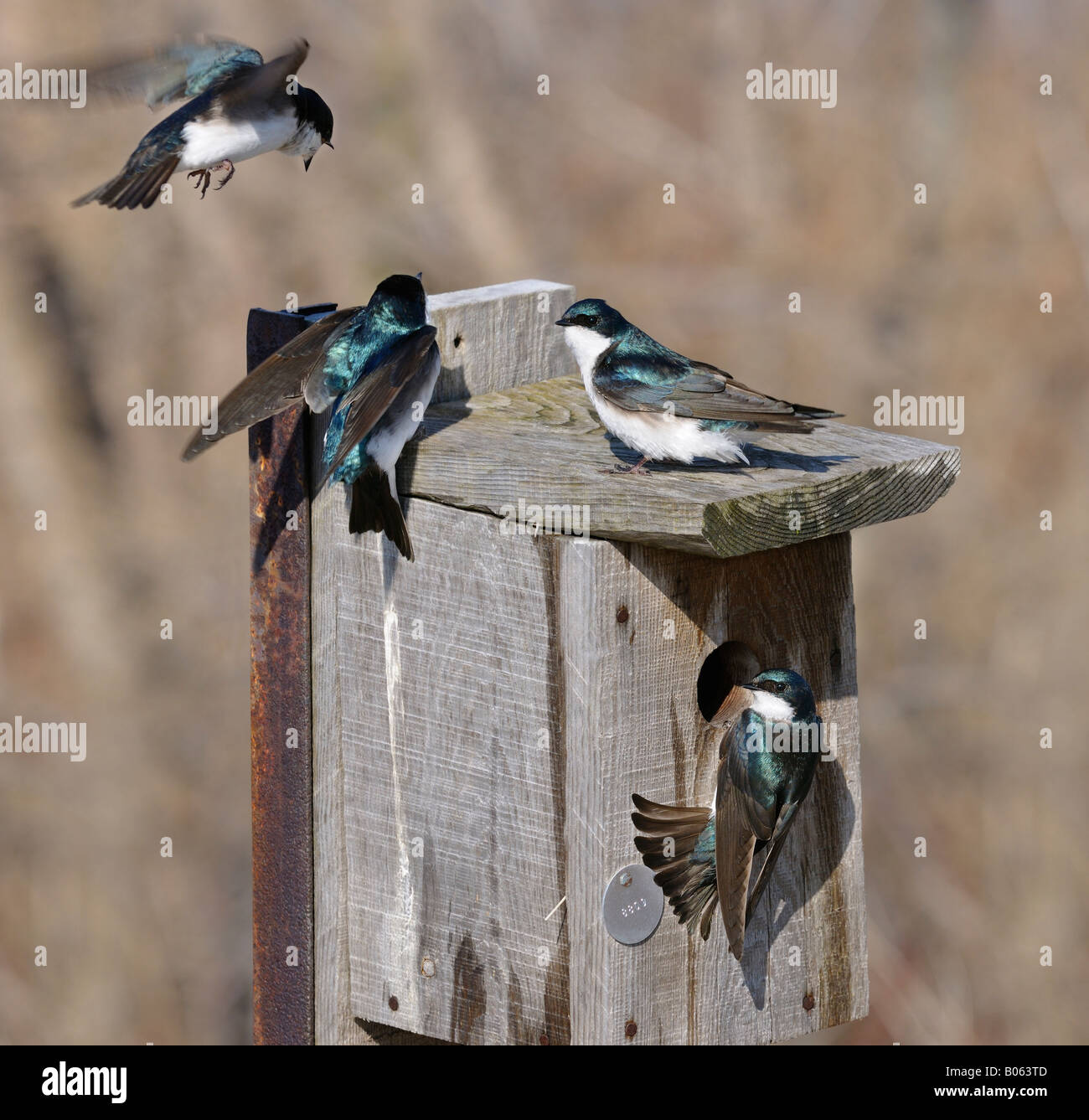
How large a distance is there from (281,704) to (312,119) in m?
1.03

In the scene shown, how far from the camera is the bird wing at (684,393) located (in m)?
2.85

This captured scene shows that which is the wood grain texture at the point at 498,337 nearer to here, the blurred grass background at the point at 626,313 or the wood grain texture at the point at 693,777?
the wood grain texture at the point at 693,777

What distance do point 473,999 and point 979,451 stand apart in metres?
3.95

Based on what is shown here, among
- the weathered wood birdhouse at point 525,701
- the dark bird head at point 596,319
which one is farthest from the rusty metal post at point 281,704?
the dark bird head at point 596,319

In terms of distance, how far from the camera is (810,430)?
9.24 ft

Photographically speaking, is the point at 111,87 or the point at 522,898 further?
the point at 111,87

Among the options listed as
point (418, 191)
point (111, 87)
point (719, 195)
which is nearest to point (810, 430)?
point (111, 87)

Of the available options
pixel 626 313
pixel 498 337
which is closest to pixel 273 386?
pixel 498 337

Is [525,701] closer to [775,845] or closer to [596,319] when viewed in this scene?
[775,845]

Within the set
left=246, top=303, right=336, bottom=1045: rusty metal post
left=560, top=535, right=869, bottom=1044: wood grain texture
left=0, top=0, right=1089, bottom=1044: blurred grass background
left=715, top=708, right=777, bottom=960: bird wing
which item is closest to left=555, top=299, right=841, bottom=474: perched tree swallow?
left=560, top=535, right=869, bottom=1044: wood grain texture

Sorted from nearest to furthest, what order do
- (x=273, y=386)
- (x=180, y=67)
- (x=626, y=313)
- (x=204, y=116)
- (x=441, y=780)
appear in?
(x=273, y=386) → (x=441, y=780) → (x=204, y=116) → (x=180, y=67) → (x=626, y=313)

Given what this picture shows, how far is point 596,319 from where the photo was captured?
10.3 feet

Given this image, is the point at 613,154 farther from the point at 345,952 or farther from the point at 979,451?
the point at 345,952

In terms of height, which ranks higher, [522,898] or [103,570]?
[103,570]
